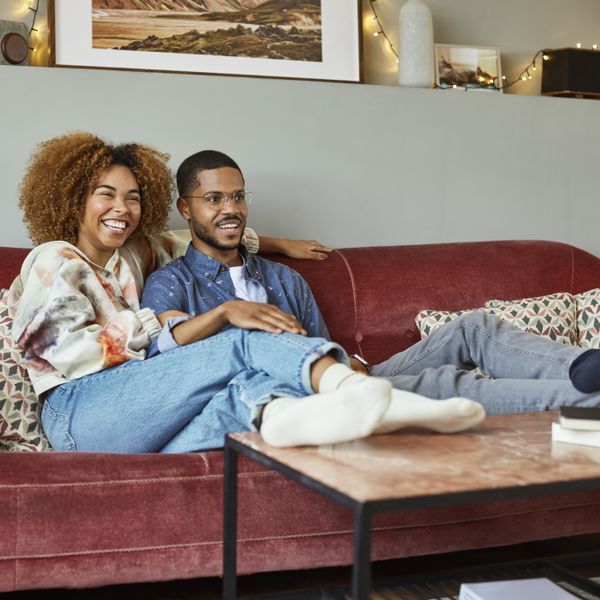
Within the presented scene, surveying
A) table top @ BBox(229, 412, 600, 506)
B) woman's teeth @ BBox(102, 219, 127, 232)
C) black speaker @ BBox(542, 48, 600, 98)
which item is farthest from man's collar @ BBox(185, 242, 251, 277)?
black speaker @ BBox(542, 48, 600, 98)

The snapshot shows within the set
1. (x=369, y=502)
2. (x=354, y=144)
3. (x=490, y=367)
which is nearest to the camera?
(x=369, y=502)

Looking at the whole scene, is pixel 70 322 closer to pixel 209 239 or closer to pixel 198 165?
pixel 209 239

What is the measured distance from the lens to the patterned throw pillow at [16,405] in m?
2.30

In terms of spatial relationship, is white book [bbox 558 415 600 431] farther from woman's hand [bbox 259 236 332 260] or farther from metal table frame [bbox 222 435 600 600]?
woman's hand [bbox 259 236 332 260]

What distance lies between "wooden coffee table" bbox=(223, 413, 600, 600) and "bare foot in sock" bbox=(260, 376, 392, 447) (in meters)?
0.03

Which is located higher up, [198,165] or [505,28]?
[505,28]

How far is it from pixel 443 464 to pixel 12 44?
2165 mm

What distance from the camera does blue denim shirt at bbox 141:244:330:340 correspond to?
260 cm

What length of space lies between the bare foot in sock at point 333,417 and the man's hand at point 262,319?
0.48 metres

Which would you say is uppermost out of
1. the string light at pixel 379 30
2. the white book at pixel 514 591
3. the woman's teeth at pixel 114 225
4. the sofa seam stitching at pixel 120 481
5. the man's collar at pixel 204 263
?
the string light at pixel 379 30

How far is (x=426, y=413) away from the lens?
1659 mm

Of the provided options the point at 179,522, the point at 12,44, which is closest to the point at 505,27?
the point at 12,44

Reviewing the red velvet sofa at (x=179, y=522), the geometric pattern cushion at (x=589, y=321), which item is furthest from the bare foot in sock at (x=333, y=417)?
the geometric pattern cushion at (x=589, y=321)

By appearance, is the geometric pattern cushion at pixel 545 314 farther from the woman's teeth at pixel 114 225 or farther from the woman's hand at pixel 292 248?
the woman's teeth at pixel 114 225
